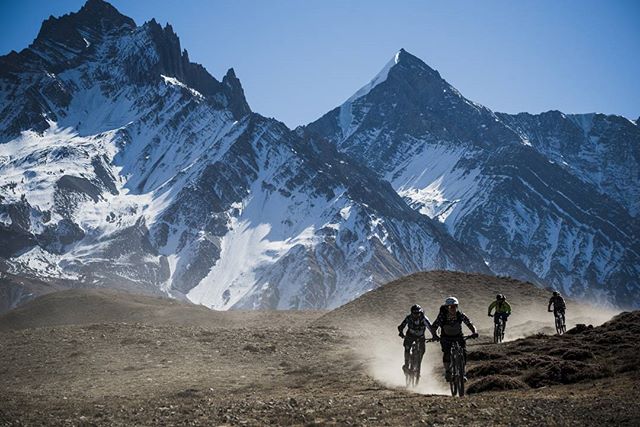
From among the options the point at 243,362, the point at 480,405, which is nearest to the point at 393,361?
the point at 243,362

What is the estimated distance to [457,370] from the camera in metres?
21.0

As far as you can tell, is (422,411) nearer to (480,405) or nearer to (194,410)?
(480,405)

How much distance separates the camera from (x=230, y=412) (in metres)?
18.4

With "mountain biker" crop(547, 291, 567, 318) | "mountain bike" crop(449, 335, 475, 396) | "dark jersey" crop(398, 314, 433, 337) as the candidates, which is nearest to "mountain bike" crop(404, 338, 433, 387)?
"dark jersey" crop(398, 314, 433, 337)

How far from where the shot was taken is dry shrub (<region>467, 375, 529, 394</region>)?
70.7 ft

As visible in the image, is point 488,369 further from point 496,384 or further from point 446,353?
point 446,353

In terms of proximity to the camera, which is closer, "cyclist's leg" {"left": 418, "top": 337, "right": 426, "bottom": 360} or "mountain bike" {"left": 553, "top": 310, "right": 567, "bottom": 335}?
"cyclist's leg" {"left": 418, "top": 337, "right": 426, "bottom": 360}

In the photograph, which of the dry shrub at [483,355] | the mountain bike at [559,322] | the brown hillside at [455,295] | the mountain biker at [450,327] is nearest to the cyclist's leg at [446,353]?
the mountain biker at [450,327]

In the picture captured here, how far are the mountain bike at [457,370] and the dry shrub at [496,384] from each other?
3.63 feet

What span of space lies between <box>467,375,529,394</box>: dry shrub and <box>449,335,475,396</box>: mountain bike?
111 cm

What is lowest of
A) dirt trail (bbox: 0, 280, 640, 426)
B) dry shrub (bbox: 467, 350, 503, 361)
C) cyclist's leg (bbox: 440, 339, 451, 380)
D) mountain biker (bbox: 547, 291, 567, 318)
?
dirt trail (bbox: 0, 280, 640, 426)

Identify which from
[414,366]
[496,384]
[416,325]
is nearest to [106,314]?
[416,325]

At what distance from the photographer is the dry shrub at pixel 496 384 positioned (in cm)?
2156

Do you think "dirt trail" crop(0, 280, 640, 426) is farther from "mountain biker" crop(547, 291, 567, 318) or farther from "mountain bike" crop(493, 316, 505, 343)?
"mountain biker" crop(547, 291, 567, 318)
